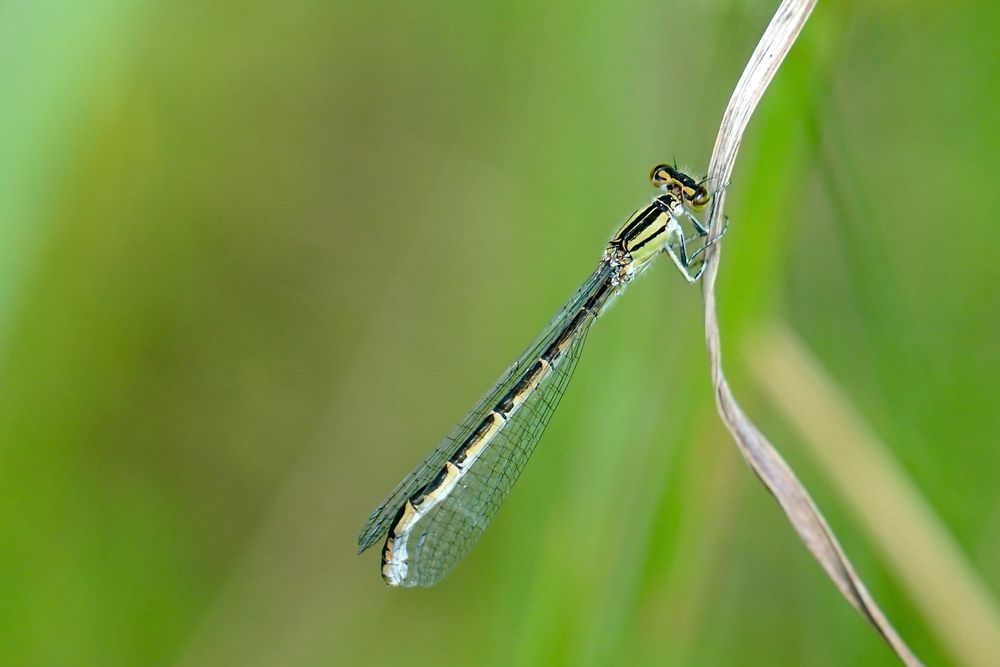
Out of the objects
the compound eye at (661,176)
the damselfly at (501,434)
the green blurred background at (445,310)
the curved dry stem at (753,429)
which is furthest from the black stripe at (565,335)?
the curved dry stem at (753,429)

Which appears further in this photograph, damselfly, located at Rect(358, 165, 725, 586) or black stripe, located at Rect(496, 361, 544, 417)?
black stripe, located at Rect(496, 361, 544, 417)

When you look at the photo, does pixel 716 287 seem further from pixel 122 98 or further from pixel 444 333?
pixel 122 98

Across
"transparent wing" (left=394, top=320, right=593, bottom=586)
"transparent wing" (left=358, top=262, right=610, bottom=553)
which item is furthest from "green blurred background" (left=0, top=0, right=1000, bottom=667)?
"transparent wing" (left=358, top=262, right=610, bottom=553)

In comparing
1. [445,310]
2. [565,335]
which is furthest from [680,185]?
[445,310]

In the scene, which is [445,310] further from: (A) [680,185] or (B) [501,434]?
(A) [680,185]

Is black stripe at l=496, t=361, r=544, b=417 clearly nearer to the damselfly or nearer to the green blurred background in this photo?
the damselfly

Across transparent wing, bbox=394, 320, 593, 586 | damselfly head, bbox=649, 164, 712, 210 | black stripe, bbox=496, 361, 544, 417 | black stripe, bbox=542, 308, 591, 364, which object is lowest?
transparent wing, bbox=394, 320, 593, 586

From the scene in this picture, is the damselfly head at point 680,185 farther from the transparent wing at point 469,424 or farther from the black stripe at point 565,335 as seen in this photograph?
the black stripe at point 565,335

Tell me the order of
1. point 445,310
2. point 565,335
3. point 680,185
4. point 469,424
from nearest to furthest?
1. point 680,185
2. point 565,335
3. point 469,424
4. point 445,310
